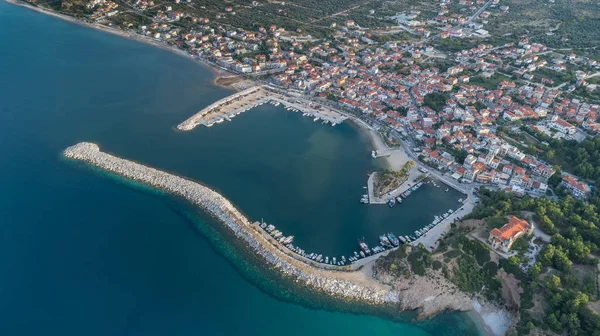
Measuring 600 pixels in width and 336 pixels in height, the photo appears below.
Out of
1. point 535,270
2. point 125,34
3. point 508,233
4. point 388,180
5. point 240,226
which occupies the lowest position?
point 240,226

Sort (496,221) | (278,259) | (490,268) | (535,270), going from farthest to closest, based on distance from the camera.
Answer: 1. (496,221)
2. (278,259)
3. (490,268)
4. (535,270)

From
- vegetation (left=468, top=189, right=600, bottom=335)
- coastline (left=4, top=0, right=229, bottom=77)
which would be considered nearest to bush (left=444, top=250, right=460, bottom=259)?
vegetation (left=468, top=189, right=600, bottom=335)

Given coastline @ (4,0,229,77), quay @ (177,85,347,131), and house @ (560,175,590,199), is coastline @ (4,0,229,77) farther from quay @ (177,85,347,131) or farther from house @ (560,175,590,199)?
house @ (560,175,590,199)

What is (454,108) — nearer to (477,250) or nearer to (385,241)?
(477,250)

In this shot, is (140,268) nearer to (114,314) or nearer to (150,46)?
(114,314)

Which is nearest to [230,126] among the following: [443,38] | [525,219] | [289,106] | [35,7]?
[289,106]

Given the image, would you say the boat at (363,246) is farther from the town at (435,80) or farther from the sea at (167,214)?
the town at (435,80)

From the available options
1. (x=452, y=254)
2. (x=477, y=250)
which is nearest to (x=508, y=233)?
(x=477, y=250)

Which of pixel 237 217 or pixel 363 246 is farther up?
pixel 363 246
